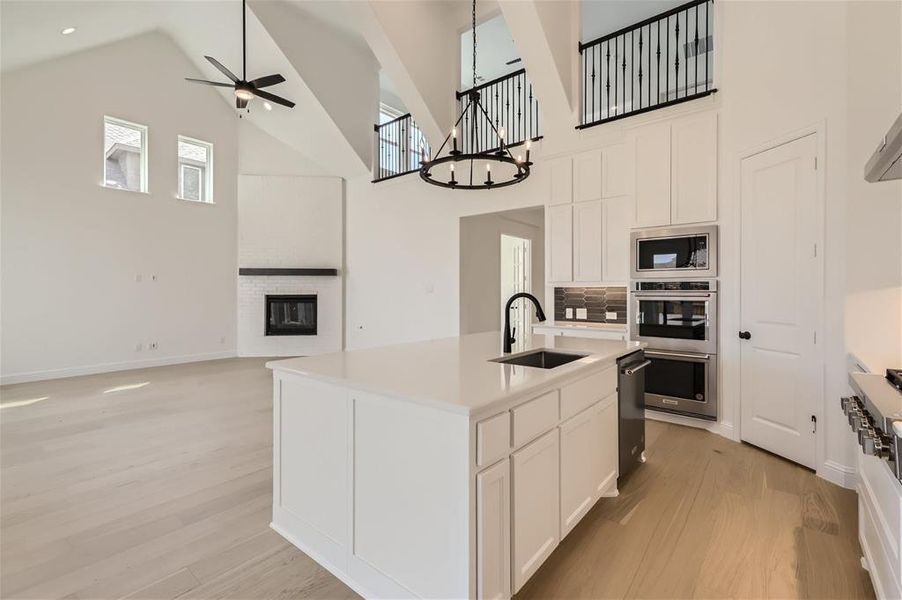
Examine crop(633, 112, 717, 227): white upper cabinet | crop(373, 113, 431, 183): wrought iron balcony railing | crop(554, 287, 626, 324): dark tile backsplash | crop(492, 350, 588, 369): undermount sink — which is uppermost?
crop(373, 113, 431, 183): wrought iron balcony railing

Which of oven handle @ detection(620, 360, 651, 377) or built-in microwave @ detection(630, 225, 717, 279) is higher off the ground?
built-in microwave @ detection(630, 225, 717, 279)

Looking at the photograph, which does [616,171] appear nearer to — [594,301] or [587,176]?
[587,176]

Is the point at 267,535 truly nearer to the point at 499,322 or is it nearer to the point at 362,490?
the point at 362,490

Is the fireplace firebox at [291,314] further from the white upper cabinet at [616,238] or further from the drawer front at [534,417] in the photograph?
the drawer front at [534,417]

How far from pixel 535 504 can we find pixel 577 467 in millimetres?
440

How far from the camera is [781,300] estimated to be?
305 centimetres

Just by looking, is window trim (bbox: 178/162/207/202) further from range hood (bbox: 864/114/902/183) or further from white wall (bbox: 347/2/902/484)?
range hood (bbox: 864/114/902/183)

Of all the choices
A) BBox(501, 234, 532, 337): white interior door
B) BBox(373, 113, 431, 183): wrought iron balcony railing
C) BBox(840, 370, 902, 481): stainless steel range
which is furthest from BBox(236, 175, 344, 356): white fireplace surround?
BBox(840, 370, 902, 481): stainless steel range

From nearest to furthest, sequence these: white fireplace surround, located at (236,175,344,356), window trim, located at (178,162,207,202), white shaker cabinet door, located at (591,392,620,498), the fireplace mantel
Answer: white shaker cabinet door, located at (591,392,620,498)
window trim, located at (178,162,207,202)
the fireplace mantel
white fireplace surround, located at (236,175,344,356)

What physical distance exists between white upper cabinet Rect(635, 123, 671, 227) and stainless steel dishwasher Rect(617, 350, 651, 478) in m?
1.75

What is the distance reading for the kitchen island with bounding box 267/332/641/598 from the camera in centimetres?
137

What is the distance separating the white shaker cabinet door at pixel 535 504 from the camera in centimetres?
154

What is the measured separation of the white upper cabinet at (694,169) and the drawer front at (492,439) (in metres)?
3.22

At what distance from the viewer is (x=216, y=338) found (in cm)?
748
